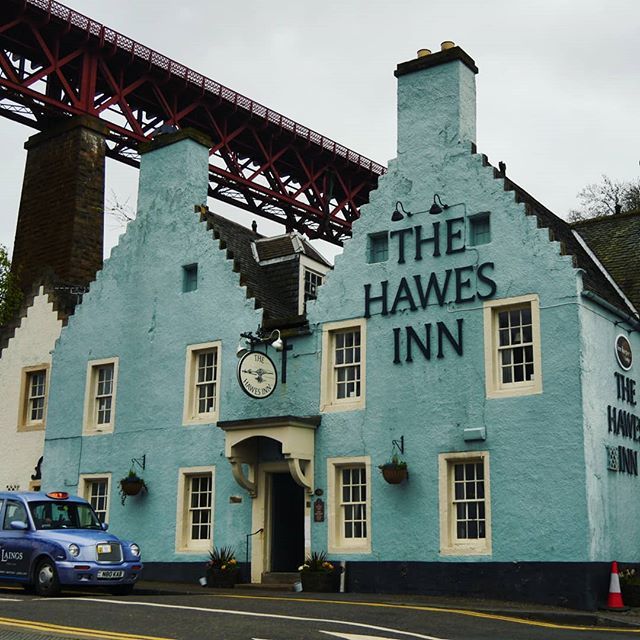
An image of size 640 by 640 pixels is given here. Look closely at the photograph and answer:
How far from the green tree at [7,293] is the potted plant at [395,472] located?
15958 millimetres

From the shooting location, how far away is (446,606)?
→ 1631cm

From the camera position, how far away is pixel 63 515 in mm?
18422

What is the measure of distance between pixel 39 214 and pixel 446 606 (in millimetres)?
23064

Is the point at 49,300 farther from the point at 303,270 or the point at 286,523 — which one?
the point at 286,523

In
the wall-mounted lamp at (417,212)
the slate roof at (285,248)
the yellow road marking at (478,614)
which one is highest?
the slate roof at (285,248)

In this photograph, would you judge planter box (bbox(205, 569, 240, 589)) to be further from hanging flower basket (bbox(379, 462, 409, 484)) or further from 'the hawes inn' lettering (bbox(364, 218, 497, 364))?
'the hawes inn' lettering (bbox(364, 218, 497, 364))

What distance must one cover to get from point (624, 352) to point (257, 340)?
25.8 ft

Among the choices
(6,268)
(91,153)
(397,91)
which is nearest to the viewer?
(397,91)

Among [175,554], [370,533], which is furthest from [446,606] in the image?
[175,554]

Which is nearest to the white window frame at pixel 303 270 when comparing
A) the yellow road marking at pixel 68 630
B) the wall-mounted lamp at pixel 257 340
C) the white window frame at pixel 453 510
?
the wall-mounted lamp at pixel 257 340

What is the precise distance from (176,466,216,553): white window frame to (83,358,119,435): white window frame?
2873mm

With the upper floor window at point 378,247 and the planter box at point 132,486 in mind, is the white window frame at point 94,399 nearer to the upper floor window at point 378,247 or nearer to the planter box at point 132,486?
the planter box at point 132,486

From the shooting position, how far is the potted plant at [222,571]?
2094 centimetres

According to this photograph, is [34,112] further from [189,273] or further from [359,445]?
[359,445]
